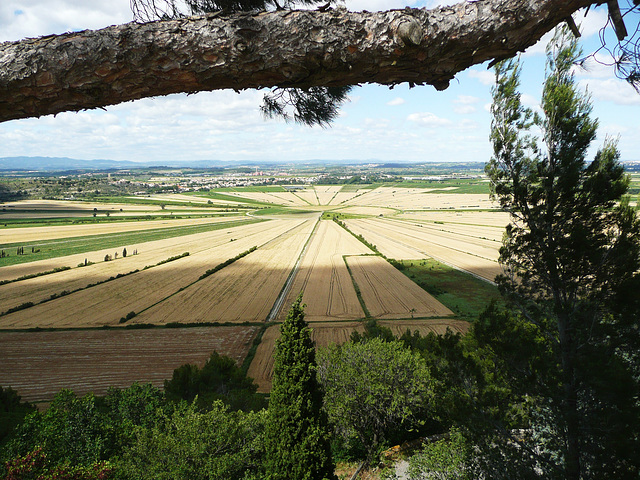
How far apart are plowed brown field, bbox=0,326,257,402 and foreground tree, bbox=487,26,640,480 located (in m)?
17.7

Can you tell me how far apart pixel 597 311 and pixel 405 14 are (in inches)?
311

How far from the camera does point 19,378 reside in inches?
795

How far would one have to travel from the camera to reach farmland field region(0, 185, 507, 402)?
73.1 feet

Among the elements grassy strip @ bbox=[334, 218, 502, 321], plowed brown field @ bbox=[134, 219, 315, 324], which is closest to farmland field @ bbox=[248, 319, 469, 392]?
grassy strip @ bbox=[334, 218, 502, 321]

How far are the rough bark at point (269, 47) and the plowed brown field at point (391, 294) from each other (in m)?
26.8

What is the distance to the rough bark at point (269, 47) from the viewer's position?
2408 millimetres

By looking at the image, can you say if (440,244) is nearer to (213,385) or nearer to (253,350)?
(253,350)

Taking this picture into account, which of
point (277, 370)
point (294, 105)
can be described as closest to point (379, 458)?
point (277, 370)

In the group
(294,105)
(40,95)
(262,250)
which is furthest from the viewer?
(262,250)

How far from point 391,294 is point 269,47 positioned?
1249 inches

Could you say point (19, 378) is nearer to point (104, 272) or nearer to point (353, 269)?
point (104, 272)

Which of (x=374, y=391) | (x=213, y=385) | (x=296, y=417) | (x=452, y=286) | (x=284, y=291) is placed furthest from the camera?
(x=452, y=286)

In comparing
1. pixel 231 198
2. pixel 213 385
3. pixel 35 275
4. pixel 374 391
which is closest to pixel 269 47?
pixel 374 391

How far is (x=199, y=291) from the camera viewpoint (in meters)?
34.8
